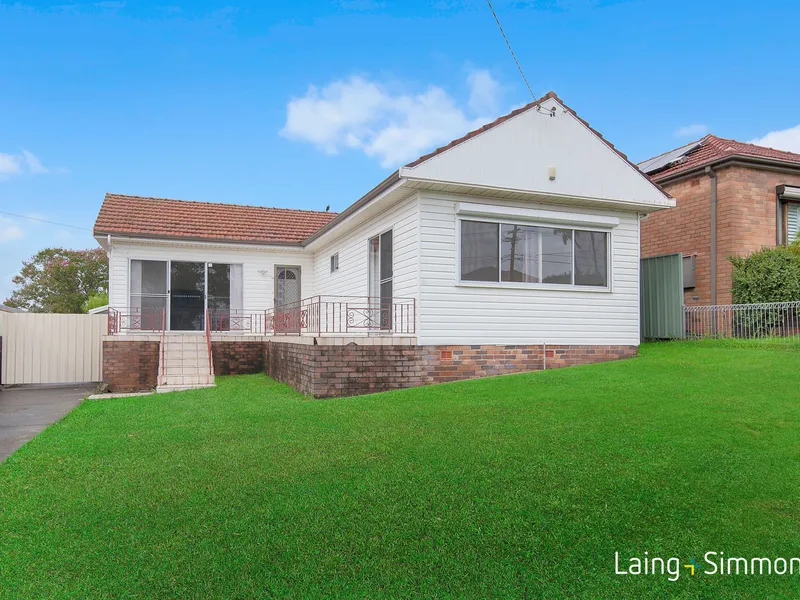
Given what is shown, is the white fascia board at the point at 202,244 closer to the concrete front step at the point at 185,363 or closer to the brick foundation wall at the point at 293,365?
the concrete front step at the point at 185,363

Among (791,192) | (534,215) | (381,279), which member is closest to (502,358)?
(534,215)

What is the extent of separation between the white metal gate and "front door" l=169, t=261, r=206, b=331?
84.2 inches

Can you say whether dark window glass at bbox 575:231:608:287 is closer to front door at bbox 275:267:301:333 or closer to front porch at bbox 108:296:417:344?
front porch at bbox 108:296:417:344

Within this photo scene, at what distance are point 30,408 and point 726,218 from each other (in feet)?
51.6

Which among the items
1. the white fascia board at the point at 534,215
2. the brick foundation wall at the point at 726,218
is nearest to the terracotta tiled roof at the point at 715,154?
the brick foundation wall at the point at 726,218

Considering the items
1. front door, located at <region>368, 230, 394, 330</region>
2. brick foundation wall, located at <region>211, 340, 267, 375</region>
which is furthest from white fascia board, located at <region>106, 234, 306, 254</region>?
front door, located at <region>368, 230, 394, 330</region>

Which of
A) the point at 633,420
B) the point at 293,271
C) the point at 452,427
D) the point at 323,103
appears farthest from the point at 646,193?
the point at 323,103

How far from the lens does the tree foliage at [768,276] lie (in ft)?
42.4

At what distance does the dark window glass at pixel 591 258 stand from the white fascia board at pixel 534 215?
0.26 metres

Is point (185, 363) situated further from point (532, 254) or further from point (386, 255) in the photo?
point (532, 254)

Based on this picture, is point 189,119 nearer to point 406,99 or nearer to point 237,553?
point 406,99

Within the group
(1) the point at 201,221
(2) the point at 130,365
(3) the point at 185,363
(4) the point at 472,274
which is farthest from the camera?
(1) the point at 201,221

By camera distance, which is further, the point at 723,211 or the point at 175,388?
the point at 723,211

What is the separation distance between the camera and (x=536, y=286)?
11.4m
